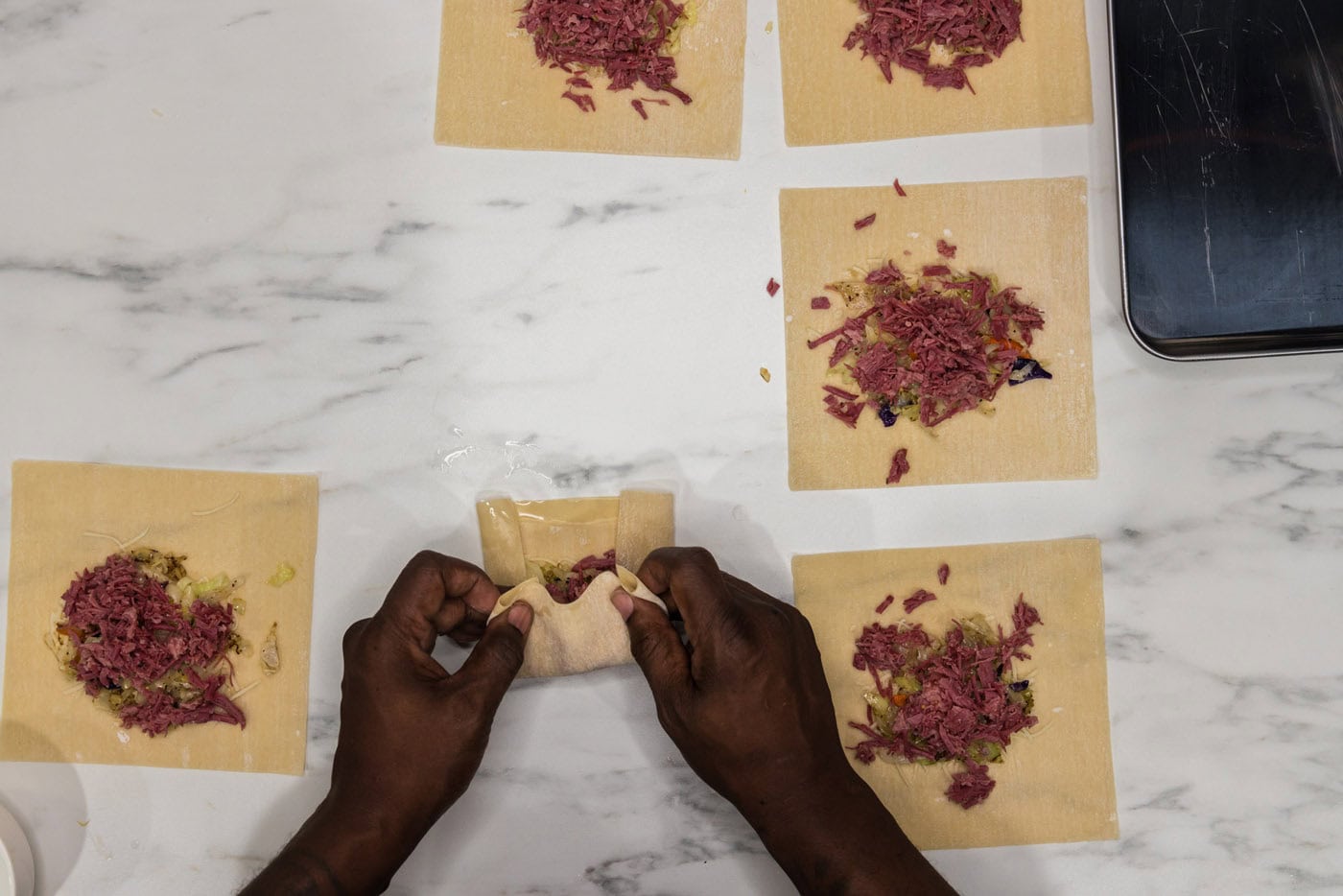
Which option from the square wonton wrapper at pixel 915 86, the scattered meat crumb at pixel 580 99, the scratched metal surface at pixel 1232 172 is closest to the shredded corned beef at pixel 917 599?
the scratched metal surface at pixel 1232 172

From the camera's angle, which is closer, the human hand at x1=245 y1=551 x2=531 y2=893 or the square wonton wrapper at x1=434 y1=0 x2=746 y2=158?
the human hand at x1=245 y1=551 x2=531 y2=893

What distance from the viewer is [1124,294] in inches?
33.4

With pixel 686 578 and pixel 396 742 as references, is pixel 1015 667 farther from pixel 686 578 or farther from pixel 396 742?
pixel 396 742

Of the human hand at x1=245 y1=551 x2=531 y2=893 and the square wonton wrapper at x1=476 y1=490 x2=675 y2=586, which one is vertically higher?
the square wonton wrapper at x1=476 y1=490 x2=675 y2=586

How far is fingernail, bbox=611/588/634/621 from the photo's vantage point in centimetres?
83

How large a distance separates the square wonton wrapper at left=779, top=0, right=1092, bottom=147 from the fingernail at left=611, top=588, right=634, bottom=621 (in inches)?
20.2

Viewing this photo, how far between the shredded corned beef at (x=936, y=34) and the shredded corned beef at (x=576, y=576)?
1.95 ft

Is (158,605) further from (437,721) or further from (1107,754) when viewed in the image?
(1107,754)

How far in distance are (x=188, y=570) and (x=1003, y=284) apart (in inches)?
36.1

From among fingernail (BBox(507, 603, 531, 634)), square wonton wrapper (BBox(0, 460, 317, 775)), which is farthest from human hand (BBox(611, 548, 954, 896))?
square wonton wrapper (BBox(0, 460, 317, 775))

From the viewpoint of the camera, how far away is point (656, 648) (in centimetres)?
81

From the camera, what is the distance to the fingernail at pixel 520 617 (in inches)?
32.6

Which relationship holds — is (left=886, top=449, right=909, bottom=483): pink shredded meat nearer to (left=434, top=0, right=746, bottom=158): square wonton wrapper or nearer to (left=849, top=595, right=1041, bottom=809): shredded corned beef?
(left=849, top=595, right=1041, bottom=809): shredded corned beef

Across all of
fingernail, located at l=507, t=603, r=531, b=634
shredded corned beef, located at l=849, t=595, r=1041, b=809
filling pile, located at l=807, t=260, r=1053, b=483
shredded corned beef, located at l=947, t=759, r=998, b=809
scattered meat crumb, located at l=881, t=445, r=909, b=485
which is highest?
filling pile, located at l=807, t=260, r=1053, b=483
